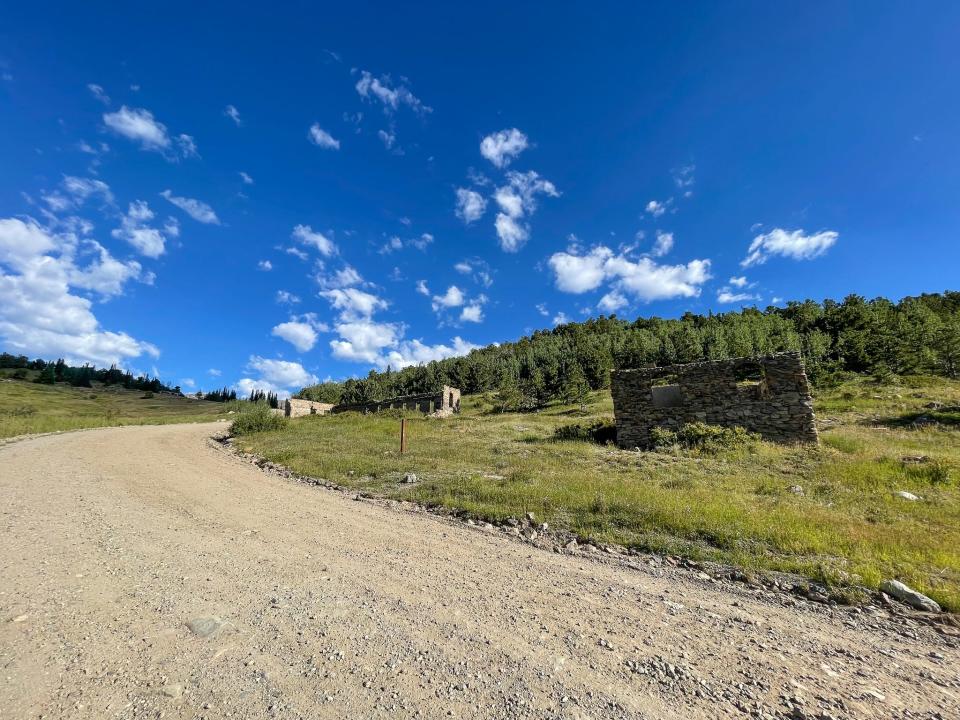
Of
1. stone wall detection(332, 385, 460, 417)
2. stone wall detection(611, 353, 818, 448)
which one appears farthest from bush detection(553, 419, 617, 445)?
stone wall detection(332, 385, 460, 417)

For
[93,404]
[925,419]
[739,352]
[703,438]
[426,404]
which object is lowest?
[703,438]

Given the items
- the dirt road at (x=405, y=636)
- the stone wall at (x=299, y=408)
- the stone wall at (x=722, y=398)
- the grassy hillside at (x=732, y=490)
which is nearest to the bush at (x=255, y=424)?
the grassy hillside at (x=732, y=490)

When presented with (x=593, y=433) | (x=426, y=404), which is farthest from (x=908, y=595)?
(x=426, y=404)

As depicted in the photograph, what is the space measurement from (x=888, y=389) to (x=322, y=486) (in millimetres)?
45511

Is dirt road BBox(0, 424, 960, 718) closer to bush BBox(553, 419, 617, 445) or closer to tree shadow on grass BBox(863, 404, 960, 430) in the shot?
bush BBox(553, 419, 617, 445)

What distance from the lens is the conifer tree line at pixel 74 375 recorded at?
12356 cm

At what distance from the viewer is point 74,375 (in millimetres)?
132000

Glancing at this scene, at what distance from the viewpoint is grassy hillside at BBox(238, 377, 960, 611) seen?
6156 millimetres

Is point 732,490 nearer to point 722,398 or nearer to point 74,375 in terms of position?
point 722,398

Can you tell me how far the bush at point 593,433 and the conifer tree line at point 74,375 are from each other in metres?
159

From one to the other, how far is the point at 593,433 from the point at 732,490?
35.4ft

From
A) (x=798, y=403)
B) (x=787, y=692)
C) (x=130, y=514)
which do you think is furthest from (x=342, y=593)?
(x=798, y=403)

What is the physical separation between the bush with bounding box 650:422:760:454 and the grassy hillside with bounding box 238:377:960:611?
64 cm

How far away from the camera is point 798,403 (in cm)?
1605
